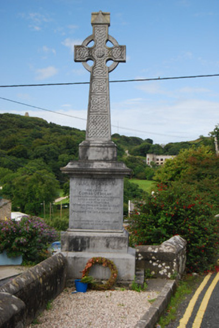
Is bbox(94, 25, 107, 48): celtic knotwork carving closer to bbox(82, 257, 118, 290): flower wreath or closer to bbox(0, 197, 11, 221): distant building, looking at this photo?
bbox(82, 257, 118, 290): flower wreath

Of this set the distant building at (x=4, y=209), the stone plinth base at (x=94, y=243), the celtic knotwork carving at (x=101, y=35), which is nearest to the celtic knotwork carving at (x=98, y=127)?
the celtic knotwork carving at (x=101, y=35)

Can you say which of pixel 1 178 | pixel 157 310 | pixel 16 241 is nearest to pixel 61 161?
pixel 1 178

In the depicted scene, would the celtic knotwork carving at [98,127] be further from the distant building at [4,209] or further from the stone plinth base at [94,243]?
the distant building at [4,209]

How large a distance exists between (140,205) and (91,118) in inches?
126

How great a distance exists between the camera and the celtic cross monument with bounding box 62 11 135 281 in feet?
20.5

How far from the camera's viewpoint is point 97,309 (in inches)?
193

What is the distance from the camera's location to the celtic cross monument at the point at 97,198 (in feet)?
20.5

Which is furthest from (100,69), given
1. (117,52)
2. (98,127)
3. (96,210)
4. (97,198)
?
(96,210)

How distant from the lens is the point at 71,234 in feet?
20.9

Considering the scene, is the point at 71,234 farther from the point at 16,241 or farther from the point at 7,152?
the point at 7,152

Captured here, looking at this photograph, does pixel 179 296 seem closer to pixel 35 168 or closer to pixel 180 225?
pixel 180 225

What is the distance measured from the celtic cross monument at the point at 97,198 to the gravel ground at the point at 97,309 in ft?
1.86

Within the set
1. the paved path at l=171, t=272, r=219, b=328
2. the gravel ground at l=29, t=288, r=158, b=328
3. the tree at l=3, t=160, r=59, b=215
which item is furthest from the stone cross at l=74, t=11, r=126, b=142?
the tree at l=3, t=160, r=59, b=215

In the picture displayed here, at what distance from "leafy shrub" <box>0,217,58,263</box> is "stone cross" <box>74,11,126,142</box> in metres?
3.57
